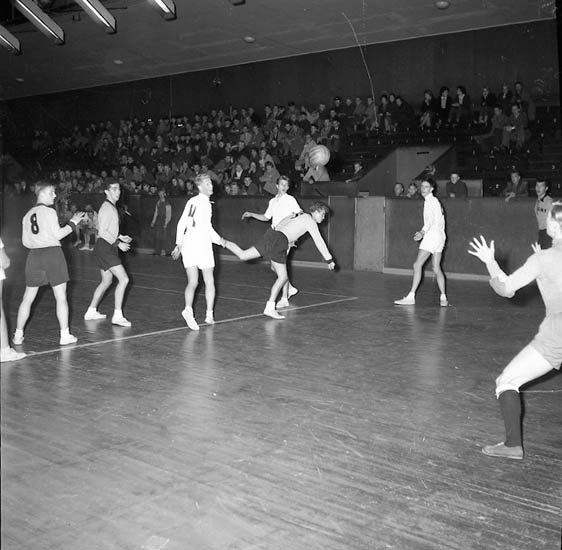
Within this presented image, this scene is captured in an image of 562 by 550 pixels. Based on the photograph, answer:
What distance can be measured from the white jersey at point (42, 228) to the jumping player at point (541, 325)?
13.6ft

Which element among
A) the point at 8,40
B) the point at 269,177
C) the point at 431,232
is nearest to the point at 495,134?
the point at 269,177

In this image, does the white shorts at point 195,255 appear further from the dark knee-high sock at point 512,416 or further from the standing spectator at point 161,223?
the standing spectator at point 161,223

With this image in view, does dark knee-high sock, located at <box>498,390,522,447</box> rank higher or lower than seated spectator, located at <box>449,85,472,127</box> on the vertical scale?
lower

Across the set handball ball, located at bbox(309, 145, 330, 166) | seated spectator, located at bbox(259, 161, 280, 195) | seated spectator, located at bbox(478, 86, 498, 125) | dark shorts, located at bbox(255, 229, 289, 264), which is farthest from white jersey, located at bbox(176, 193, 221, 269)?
seated spectator, located at bbox(478, 86, 498, 125)

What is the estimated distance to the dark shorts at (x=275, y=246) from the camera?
946 cm

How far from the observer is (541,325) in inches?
171

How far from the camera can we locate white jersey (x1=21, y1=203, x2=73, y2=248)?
21.8ft

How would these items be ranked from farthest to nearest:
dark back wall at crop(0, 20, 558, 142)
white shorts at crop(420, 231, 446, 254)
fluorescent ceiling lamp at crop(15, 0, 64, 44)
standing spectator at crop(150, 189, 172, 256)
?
1. dark back wall at crop(0, 20, 558, 142)
2. standing spectator at crop(150, 189, 172, 256)
3. white shorts at crop(420, 231, 446, 254)
4. fluorescent ceiling lamp at crop(15, 0, 64, 44)

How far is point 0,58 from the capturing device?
2979mm

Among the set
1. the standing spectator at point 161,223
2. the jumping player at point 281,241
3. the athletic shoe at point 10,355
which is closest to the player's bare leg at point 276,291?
the jumping player at point 281,241

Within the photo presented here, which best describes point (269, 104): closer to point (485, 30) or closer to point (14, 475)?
point (485, 30)

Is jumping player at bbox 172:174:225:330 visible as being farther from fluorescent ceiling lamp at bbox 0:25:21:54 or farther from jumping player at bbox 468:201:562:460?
fluorescent ceiling lamp at bbox 0:25:21:54

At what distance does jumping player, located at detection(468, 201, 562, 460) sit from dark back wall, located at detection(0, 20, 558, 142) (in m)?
15.7

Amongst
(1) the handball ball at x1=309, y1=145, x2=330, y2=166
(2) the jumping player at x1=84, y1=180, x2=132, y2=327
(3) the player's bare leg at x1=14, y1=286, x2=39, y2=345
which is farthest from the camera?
(1) the handball ball at x1=309, y1=145, x2=330, y2=166
